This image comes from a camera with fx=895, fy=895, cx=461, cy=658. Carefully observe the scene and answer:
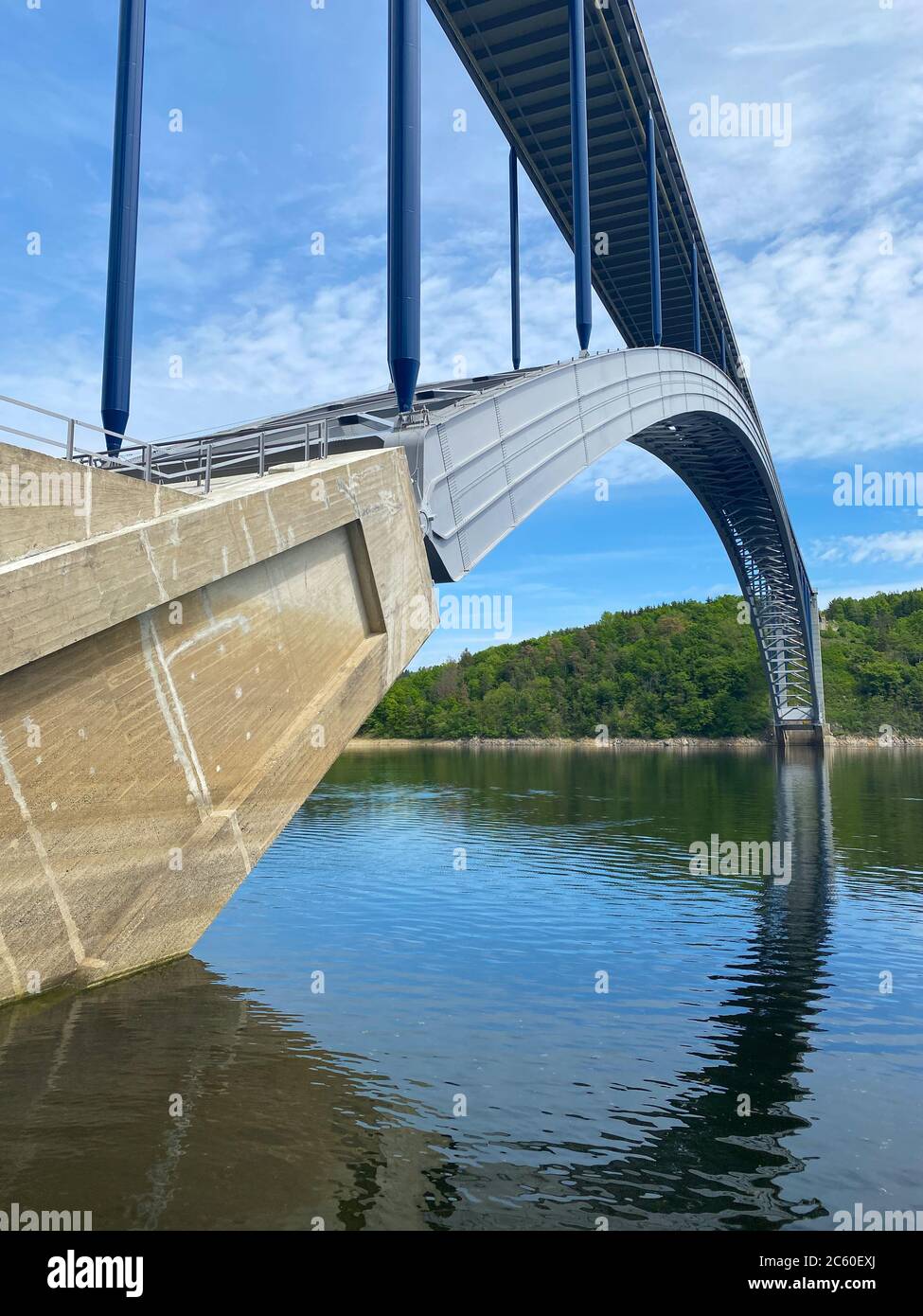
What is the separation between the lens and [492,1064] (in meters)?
7.86

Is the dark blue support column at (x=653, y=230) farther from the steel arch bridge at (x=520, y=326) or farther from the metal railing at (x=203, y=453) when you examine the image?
the metal railing at (x=203, y=453)

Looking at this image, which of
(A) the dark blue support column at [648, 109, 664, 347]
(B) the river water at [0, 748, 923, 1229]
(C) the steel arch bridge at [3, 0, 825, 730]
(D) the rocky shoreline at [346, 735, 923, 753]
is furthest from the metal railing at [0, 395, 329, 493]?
(D) the rocky shoreline at [346, 735, 923, 753]

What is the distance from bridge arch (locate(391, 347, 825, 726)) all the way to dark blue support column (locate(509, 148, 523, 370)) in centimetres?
288

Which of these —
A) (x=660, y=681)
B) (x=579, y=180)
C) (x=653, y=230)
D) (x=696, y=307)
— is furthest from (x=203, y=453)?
(x=660, y=681)

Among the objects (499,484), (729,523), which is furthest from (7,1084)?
(729,523)

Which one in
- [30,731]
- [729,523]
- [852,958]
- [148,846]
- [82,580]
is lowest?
[852,958]

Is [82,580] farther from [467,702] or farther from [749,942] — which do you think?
[467,702]

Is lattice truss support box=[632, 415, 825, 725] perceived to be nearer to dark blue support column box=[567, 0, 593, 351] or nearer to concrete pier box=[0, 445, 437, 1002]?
dark blue support column box=[567, 0, 593, 351]

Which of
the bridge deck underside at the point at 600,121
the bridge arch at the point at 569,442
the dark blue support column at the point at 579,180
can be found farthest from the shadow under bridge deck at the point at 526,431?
the bridge deck underside at the point at 600,121

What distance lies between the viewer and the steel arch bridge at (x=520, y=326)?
46.8 ft

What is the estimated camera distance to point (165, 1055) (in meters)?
7.75

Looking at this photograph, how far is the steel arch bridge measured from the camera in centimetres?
1425

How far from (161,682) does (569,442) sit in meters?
14.3

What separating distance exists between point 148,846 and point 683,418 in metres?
35.6
